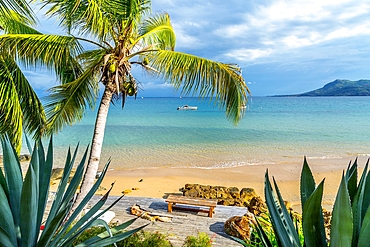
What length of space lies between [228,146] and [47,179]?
1899cm

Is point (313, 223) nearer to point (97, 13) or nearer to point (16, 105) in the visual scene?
point (97, 13)

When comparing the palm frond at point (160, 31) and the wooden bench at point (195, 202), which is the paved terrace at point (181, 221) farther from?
the palm frond at point (160, 31)

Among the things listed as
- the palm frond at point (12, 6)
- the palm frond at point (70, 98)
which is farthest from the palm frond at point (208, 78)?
the palm frond at point (12, 6)

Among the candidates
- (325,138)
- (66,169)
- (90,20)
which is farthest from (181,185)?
(325,138)

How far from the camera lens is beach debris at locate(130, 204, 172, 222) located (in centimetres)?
604

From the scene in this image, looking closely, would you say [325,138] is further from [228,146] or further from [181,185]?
[181,185]

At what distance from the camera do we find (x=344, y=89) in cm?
13975

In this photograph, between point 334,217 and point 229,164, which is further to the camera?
point 229,164

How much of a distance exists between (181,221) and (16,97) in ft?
13.7

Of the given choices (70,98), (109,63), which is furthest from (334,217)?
(70,98)

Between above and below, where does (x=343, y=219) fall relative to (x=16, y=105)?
below

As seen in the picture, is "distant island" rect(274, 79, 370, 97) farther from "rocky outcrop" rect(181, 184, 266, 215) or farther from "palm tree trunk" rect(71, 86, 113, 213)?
"palm tree trunk" rect(71, 86, 113, 213)

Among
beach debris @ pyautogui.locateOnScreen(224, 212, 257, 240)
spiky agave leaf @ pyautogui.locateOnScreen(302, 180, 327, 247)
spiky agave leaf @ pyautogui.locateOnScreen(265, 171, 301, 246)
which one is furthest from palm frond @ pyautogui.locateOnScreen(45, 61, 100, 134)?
spiky agave leaf @ pyautogui.locateOnScreen(302, 180, 327, 247)

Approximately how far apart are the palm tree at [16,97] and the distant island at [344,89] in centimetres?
14994
